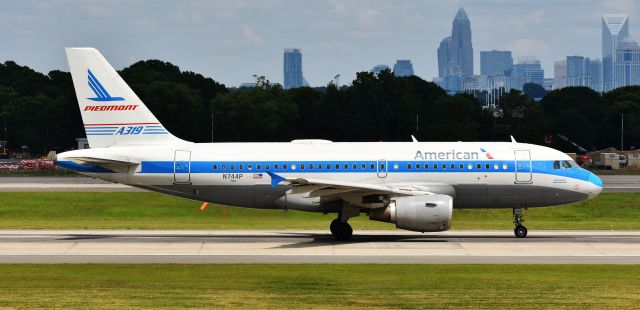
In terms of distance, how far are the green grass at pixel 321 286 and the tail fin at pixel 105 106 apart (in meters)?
11.5

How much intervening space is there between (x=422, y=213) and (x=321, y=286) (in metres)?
11.7

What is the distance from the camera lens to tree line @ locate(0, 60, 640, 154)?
13250 cm

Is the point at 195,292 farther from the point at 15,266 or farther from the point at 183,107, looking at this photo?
the point at 183,107

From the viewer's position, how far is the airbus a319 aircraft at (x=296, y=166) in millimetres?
44562

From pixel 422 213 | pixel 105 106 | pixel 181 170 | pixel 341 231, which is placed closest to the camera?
pixel 422 213

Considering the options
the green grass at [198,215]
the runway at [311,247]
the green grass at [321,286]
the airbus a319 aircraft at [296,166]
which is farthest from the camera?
the green grass at [198,215]

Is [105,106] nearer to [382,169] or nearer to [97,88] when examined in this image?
[97,88]

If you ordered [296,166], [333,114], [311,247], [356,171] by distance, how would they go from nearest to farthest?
[311,247], [356,171], [296,166], [333,114]

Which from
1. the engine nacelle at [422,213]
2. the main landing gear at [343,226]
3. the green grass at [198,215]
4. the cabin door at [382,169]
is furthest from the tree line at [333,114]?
the engine nacelle at [422,213]

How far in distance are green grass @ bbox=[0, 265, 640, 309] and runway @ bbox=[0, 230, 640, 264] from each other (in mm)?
2129

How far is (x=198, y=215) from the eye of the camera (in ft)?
189

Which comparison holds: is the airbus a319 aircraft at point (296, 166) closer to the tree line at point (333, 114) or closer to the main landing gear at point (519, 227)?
the main landing gear at point (519, 227)

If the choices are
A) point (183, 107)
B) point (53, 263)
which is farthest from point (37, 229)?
point (183, 107)

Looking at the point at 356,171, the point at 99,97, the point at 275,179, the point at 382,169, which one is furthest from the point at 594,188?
the point at 99,97
